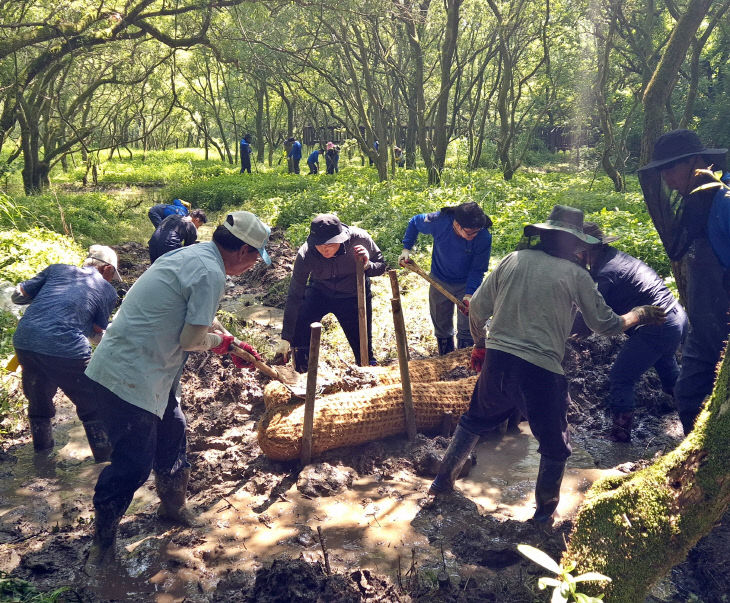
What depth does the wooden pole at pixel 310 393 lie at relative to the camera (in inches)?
159

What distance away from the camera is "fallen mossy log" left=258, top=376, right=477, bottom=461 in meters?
4.45

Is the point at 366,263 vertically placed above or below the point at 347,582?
above

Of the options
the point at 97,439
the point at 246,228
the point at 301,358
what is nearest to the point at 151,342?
the point at 246,228

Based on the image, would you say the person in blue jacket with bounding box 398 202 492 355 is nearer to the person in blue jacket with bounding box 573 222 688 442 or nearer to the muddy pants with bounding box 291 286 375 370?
the muddy pants with bounding box 291 286 375 370

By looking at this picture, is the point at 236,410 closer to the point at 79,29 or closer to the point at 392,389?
the point at 392,389

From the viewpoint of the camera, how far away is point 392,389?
4.92m

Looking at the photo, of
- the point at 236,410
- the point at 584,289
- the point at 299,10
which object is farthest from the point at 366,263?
the point at 299,10

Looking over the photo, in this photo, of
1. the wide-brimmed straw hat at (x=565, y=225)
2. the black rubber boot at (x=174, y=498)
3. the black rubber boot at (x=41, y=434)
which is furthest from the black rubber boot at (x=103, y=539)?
the wide-brimmed straw hat at (x=565, y=225)

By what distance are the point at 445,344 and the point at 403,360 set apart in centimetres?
204

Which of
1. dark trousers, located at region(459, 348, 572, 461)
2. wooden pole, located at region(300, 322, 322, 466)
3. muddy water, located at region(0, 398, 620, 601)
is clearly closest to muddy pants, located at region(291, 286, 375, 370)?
wooden pole, located at region(300, 322, 322, 466)

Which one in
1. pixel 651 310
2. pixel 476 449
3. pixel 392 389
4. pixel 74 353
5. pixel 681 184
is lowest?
pixel 476 449

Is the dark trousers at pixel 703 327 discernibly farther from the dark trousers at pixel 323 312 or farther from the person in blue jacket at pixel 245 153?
the person in blue jacket at pixel 245 153

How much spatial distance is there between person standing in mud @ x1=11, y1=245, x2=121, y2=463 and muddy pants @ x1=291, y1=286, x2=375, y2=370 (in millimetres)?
1731

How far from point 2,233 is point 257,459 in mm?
6344
